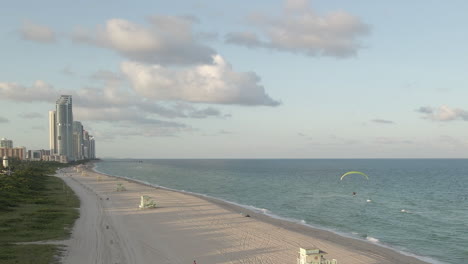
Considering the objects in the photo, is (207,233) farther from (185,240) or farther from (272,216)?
(272,216)

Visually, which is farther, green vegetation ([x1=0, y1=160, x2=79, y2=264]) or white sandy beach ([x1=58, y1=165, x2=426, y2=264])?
white sandy beach ([x1=58, y1=165, x2=426, y2=264])

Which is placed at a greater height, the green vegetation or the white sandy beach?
the green vegetation

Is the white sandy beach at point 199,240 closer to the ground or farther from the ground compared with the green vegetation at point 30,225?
closer to the ground

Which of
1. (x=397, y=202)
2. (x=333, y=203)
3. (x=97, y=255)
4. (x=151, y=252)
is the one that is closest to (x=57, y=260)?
(x=97, y=255)

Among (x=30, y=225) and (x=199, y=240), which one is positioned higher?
(x=30, y=225)

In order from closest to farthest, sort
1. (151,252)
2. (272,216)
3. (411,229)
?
(151,252) → (411,229) → (272,216)

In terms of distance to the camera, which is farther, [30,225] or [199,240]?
[30,225]

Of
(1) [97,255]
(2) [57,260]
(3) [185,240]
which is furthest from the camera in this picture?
(3) [185,240]

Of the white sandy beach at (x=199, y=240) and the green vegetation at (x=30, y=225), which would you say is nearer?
the green vegetation at (x=30, y=225)
